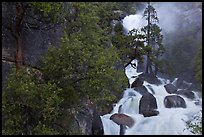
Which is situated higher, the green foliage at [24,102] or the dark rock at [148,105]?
the dark rock at [148,105]

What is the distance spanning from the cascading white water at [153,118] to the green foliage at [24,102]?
767cm

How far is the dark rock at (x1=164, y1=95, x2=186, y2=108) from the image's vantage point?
19.2 meters

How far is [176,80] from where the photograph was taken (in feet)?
80.0

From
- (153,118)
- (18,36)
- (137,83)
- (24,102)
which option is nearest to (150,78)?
(137,83)

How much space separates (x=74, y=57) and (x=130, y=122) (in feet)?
30.9

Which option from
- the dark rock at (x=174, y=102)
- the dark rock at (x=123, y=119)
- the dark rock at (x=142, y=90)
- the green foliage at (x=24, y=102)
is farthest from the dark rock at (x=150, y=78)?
the green foliage at (x=24, y=102)

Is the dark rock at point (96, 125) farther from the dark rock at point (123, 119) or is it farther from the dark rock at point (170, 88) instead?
the dark rock at point (170, 88)

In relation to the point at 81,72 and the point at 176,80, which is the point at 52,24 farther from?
the point at 176,80

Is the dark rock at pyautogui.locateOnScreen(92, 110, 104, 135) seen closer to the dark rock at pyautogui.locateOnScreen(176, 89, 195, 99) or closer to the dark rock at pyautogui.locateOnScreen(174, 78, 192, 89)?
the dark rock at pyautogui.locateOnScreen(176, 89, 195, 99)

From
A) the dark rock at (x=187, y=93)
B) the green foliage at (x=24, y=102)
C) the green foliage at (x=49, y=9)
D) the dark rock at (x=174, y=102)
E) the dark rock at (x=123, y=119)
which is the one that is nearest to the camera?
the green foliage at (x=24, y=102)

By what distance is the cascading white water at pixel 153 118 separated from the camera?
16.4 m

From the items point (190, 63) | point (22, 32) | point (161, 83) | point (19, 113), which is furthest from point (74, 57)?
point (190, 63)

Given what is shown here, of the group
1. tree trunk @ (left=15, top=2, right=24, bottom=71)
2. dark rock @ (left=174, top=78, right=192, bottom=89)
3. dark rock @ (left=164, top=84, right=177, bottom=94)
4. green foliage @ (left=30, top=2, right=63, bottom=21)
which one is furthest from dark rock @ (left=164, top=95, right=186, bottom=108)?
tree trunk @ (left=15, top=2, right=24, bottom=71)

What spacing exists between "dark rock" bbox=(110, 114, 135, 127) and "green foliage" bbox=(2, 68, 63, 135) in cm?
856
